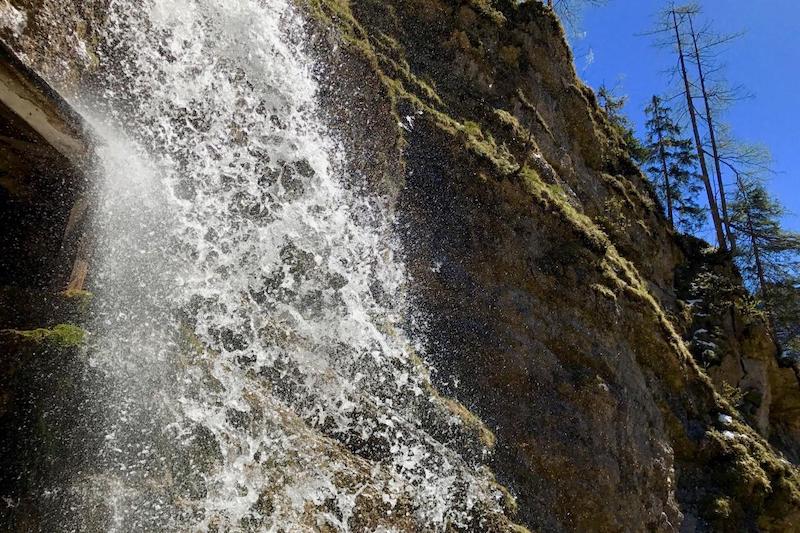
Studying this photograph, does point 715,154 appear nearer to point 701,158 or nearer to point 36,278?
point 701,158

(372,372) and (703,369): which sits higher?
(703,369)

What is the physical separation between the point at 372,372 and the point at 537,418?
3164 mm

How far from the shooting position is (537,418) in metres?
9.60

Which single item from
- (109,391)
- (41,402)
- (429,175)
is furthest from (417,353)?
(41,402)

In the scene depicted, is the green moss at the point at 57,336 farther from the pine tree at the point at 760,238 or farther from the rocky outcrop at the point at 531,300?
the pine tree at the point at 760,238

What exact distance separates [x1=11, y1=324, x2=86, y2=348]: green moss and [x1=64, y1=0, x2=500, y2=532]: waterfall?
0.77 feet

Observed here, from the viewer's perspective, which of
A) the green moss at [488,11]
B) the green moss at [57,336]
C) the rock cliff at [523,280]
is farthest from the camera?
the green moss at [488,11]

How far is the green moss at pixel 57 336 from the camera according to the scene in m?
6.42

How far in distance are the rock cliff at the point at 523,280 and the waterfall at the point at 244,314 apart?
0.46 m

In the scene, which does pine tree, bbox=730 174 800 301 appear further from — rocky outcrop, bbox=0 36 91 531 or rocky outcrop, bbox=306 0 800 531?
rocky outcrop, bbox=0 36 91 531

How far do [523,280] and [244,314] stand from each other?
5.40 meters

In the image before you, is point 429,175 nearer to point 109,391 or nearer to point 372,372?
point 372,372

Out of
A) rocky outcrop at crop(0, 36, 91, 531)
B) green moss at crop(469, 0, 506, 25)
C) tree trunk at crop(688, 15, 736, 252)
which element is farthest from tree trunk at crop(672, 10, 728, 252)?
rocky outcrop at crop(0, 36, 91, 531)

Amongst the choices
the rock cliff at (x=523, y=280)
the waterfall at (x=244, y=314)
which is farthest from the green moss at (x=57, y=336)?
the rock cliff at (x=523, y=280)
